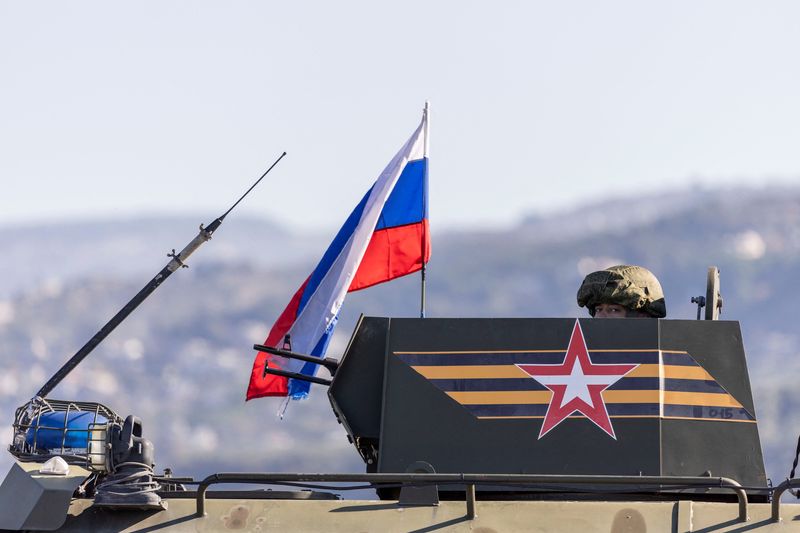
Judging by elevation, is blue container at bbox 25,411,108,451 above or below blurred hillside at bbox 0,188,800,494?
below

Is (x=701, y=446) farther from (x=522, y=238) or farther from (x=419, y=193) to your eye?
(x=522, y=238)

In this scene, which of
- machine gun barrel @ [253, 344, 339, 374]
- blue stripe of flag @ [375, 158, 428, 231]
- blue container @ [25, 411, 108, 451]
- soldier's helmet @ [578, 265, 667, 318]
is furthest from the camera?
blue stripe of flag @ [375, 158, 428, 231]

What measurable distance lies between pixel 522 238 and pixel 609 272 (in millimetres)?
168598

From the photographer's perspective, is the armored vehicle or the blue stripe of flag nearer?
the armored vehicle

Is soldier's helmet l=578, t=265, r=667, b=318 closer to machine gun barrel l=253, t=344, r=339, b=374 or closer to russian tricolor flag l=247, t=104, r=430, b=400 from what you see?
machine gun barrel l=253, t=344, r=339, b=374

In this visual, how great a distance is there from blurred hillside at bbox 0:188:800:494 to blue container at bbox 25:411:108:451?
139 m

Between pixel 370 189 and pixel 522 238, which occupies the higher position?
pixel 522 238

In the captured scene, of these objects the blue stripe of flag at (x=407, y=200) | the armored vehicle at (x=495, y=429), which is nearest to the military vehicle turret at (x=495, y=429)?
the armored vehicle at (x=495, y=429)

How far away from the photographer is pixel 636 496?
11.6 meters

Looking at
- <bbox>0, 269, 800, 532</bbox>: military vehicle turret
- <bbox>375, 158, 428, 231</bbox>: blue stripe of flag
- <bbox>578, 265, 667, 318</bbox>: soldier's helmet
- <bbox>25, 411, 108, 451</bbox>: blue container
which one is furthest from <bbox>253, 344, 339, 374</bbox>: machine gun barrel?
<bbox>375, 158, 428, 231</bbox>: blue stripe of flag

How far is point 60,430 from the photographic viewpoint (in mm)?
12820

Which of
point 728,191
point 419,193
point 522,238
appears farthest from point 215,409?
point 419,193

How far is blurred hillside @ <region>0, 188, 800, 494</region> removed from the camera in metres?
164

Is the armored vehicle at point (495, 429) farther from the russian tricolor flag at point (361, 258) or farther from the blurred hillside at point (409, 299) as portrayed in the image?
the blurred hillside at point (409, 299)
